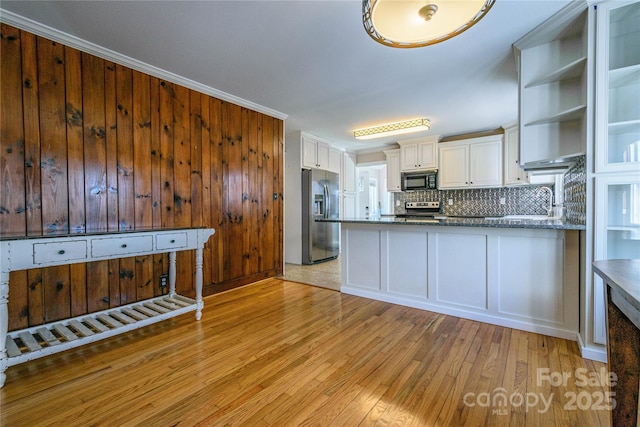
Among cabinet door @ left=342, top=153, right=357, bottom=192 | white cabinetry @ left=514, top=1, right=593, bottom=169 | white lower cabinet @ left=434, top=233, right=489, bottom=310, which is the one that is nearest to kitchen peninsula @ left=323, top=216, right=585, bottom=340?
white lower cabinet @ left=434, top=233, right=489, bottom=310

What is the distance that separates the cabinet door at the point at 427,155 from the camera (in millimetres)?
5168

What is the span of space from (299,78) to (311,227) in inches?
105

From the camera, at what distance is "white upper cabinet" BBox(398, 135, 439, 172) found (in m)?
5.18

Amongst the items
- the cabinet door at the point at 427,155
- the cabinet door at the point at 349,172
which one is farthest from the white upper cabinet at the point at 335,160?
the cabinet door at the point at 427,155

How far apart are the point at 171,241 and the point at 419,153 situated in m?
4.55

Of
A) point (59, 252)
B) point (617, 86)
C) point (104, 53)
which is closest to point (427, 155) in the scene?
point (617, 86)

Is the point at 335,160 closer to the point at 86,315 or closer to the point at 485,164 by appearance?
the point at 485,164

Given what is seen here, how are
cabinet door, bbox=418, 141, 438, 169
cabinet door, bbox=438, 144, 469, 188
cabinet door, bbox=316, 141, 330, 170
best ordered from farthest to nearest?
cabinet door, bbox=316, 141, 330, 170 < cabinet door, bbox=418, 141, 438, 169 < cabinet door, bbox=438, 144, 469, 188

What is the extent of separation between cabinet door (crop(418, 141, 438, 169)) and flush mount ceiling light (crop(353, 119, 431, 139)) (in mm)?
836

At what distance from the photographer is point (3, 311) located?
163cm

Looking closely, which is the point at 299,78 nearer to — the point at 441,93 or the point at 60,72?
the point at 441,93

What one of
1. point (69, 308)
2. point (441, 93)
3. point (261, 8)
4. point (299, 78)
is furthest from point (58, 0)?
point (441, 93)

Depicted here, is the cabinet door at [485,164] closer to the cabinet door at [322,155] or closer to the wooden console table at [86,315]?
the cabinet door at [322,155]

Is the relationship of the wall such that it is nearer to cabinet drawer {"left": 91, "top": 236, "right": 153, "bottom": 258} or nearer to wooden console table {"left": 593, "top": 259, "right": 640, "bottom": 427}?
cabinet drawer {"left": 91, "top": 236, "right": 153, "bottom": 258}
